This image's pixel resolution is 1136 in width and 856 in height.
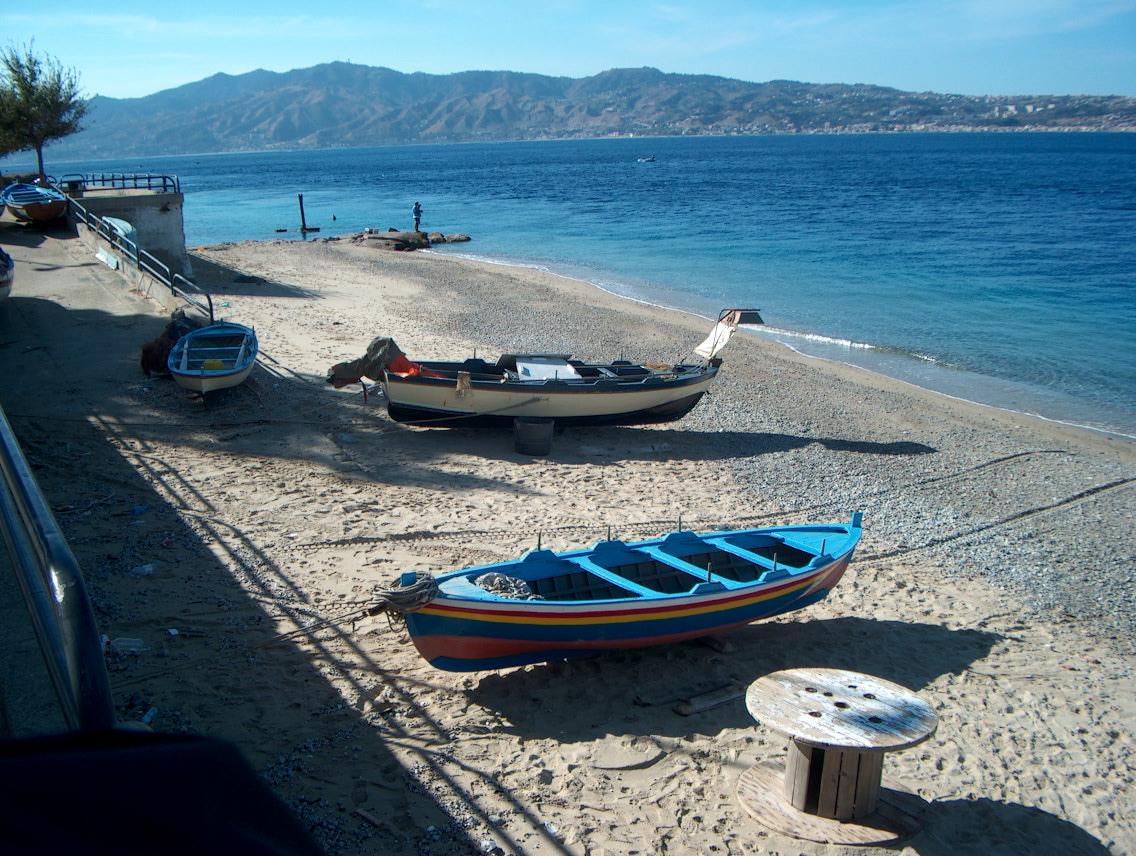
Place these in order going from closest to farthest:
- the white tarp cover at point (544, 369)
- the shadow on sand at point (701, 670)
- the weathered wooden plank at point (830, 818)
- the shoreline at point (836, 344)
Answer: the weathered wooden plank at point (830, 818) < the shadow on sand at point (701, 670) < the white tarp cover at point (544, 369) < the shoreline at point (836, 344)

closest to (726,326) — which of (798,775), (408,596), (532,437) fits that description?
(532,437)

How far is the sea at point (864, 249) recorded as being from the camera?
23.4m

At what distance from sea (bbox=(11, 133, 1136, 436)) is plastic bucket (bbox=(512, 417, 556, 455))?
35.8 ft

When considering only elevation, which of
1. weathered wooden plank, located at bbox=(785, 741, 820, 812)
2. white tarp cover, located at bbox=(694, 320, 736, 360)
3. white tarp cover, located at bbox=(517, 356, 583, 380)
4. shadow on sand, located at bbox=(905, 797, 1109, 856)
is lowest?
shadow on sand, located at bbox=(905, 797, 1109, 856)

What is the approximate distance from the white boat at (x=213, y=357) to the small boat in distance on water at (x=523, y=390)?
1.55 meters

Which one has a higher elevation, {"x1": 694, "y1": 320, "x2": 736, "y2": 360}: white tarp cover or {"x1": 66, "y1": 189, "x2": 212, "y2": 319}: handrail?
{"x1": 66, "y1": 189, "x2": 212, "y2": 319}: handrail

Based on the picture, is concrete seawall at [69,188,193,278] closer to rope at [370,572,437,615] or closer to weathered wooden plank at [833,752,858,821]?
rope at [370,572,437,615]

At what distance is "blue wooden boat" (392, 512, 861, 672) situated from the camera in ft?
25.1

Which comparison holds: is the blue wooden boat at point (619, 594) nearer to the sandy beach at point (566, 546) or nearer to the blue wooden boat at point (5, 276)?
the sandy beach at point (566, 546)

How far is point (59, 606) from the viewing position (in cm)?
282


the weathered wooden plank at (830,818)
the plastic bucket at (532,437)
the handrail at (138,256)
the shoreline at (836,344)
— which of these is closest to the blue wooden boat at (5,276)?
the handrail at (138,256)

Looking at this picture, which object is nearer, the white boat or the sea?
the white boat

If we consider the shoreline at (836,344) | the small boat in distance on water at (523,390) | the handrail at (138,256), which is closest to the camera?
the small boat in distance on water at (523,390)

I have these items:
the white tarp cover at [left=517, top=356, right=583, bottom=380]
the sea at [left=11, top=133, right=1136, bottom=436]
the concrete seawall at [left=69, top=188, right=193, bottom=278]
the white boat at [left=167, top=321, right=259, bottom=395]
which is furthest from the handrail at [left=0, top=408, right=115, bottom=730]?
the concrete seawall at [left=69, top=188, right=193, bottom=278]
